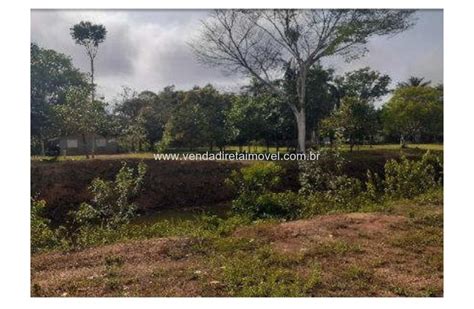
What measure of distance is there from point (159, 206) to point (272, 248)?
1896 mm

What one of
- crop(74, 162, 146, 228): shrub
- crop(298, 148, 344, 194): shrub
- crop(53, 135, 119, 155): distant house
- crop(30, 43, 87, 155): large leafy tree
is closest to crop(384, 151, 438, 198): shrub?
crop(298, 148, 344, 194): shrub

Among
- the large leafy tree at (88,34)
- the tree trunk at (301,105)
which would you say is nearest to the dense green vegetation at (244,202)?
the tree trunk at (301,105)

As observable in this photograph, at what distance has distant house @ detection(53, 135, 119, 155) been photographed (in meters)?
8.77

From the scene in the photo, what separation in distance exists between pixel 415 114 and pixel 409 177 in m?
1.16

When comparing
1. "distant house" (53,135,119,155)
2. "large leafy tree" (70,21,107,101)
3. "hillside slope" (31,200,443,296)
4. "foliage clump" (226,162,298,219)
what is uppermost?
"large leafy tree" (70,21,107,101)

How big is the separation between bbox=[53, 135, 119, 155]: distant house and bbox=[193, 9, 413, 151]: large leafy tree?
6.03 ft

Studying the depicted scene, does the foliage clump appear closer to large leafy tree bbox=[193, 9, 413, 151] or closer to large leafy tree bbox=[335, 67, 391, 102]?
large leafy tree bbox=[193, 9, 413, 151]

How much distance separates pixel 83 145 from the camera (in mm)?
8898

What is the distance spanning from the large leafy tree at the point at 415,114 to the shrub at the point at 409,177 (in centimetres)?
37

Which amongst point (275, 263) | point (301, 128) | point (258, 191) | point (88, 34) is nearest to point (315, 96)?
point (301, 128)

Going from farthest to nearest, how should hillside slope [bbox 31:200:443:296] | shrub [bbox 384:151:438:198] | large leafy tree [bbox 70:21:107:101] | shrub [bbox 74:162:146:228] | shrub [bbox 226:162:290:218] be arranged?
shrub [bbox 384:151:438:198]
shrub [bbox 74:162:146:228]
shrub [bbox 226:162:290:218]
large leafy tree [bbox 70:21:107:101]
hillside slope [bbox 31:200:443:296]

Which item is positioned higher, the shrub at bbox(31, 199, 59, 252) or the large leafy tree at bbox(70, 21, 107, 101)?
the large leafy tree at bbox(70, 21, 107, 101)
